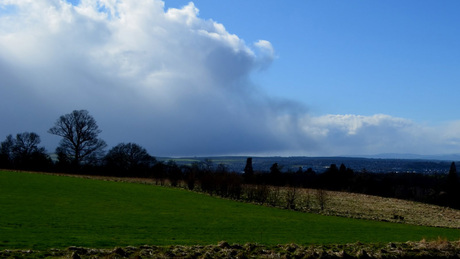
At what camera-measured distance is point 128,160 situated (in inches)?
4129

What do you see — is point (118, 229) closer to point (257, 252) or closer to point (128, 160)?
point (257, 252)

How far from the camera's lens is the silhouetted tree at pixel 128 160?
9859cm

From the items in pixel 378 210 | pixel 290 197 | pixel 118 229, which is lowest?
pixel 378 210

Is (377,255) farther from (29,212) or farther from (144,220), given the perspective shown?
(29,212)

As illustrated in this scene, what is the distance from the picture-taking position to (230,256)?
1277 centimetres

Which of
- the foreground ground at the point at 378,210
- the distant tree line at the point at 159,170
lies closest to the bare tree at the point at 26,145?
the distant tree line at the point at 159,170

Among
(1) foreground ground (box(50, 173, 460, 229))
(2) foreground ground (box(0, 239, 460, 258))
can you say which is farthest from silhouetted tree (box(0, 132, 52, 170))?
(2) foreground ground (box(0, 239, 460, 258))

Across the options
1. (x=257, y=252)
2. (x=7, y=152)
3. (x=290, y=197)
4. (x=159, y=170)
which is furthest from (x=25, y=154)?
(x=257, y=252)

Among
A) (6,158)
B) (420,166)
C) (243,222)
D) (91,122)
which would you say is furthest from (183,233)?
(420,166)

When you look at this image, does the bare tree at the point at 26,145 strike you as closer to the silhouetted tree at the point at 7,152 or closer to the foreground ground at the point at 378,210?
the silhouetted tree at the point at 7,152

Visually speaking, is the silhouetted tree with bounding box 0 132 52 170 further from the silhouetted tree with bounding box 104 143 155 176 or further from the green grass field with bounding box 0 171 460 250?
the green grass field with bounding box 0 171 460 250

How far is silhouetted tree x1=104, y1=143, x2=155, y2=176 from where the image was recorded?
3881 inches

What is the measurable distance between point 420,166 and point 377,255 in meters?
197

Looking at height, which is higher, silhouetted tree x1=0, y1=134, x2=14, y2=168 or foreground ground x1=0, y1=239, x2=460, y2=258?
silhouetted tree x1=0, y1=134, x2=14, y2=168
